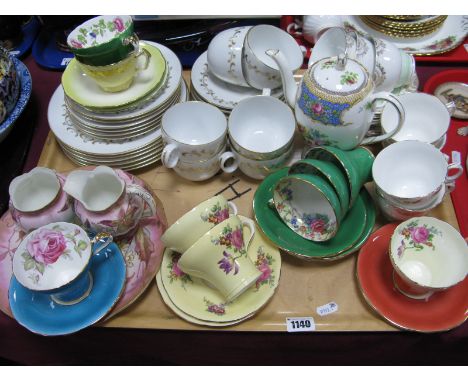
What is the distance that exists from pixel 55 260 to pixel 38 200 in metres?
0.19

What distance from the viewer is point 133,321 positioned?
2.44ft

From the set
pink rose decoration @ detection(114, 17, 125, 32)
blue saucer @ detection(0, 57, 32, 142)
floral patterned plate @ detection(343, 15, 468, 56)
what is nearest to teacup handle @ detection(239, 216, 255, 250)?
pink rose decoration @ detection(114, 17, 125, 32)

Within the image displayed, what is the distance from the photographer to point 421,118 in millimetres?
931

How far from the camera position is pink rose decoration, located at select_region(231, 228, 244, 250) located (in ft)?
2.28

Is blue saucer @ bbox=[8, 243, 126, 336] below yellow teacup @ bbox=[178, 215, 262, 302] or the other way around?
below

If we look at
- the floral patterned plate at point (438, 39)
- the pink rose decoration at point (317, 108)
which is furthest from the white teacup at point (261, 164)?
the floral patterned plate at point (438, 39)

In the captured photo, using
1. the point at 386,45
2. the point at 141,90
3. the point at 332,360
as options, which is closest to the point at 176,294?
the point at 332,360

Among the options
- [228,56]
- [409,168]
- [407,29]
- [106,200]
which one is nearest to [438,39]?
[407,29]

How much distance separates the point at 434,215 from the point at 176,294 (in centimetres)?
52

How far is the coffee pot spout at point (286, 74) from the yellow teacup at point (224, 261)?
0.28 m

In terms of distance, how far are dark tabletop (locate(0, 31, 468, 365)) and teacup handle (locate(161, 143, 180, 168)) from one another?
1.02 ft

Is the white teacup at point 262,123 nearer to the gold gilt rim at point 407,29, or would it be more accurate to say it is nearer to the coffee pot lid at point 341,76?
the coffee pot lid at point 341,76

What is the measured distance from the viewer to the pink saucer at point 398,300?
0.68 metres

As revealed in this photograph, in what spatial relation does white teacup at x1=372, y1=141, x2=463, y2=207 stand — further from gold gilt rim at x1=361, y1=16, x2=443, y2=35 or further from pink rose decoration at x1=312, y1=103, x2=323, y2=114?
gold gilt rim at x1=361, y1=16, x2=443, y2=35
